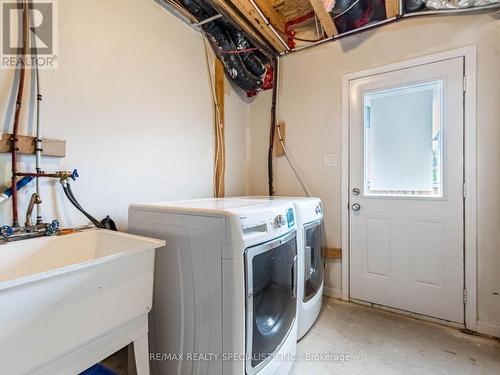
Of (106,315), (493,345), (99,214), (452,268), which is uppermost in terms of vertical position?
(99,214)

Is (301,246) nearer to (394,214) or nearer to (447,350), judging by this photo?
(394,214)

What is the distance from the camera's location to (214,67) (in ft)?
8.03

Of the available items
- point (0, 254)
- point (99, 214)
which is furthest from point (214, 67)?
point (0, 254)

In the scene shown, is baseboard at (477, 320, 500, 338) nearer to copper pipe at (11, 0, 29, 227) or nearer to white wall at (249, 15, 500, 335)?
white wall at (249, 15, 500, 335)

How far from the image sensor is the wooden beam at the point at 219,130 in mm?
2467

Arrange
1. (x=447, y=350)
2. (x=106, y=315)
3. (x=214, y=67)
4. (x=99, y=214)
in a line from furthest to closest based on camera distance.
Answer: (x=214, y=67) < (x=447, y=350) < (x=99, y=214) < (x=106, y=315)

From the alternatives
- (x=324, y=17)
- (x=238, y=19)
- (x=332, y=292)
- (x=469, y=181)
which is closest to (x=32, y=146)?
(x=238, y=19)

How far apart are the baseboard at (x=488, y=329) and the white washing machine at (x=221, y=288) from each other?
4.81 ft

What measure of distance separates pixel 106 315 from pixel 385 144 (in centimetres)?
232

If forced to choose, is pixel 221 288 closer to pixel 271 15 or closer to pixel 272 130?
pixel 272 130

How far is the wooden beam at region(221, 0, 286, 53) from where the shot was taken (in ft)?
6.26

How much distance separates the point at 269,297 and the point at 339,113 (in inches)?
71.5

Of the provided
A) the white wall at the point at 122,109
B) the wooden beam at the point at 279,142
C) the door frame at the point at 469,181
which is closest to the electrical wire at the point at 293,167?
the wooden beam at the point at 279,142

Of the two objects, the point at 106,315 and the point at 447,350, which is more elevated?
the point at 106,315
